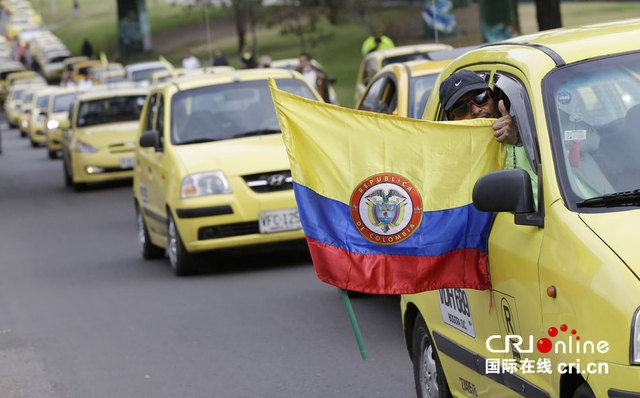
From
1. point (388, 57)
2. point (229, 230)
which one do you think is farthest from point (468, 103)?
point (388, 57)

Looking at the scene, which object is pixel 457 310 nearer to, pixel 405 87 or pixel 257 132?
pixel 405 87

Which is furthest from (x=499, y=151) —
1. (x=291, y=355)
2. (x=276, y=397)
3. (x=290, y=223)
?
(x=290, y=223)

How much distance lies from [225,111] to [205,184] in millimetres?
1269

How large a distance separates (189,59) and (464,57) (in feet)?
112

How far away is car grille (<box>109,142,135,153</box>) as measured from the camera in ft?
74.4

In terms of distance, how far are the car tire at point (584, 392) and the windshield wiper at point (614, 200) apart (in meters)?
0.64

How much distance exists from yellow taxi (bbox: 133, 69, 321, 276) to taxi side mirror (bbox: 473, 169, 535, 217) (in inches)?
282

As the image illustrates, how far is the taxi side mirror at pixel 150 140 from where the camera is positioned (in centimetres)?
1252

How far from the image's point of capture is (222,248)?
11.9 meters

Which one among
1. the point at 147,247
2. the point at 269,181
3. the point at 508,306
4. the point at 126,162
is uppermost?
the point at 508,306

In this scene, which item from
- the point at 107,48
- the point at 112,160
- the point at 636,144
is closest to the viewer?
the point at 636,144

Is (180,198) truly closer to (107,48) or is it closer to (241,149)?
(241,149)

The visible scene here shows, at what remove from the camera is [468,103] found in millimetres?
5461

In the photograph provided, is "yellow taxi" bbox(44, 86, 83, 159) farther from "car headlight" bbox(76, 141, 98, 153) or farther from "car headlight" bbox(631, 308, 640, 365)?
"car headlight" bbox(631, 308, 640, 365)
